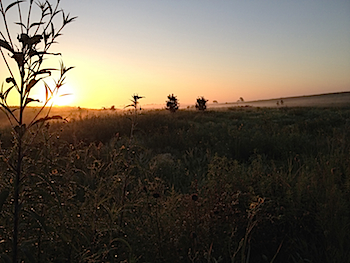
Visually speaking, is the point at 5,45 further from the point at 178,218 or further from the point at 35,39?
the point at 178,218

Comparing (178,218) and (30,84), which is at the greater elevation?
(30,84)

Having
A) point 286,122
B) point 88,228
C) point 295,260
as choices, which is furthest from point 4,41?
point 286,122

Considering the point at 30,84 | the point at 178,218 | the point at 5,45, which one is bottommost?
the point at 178,218

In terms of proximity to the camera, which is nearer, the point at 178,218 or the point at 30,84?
the point at 30,84

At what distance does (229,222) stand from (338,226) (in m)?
0.97

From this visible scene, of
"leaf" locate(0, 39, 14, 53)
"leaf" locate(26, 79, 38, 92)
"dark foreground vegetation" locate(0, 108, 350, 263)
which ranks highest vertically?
"leaf" locate(0, 39, 14, 53)

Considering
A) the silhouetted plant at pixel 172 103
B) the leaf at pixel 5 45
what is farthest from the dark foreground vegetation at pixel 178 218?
the silhouetted plant at pixel 172 103

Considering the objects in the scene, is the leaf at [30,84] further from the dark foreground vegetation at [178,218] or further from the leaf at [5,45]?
the dark foreground vegetation at [178,218]

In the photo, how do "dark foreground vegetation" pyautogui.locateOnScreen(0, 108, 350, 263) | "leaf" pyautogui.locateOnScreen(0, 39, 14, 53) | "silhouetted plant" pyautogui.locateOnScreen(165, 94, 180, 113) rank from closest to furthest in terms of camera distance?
"leaf" pyautogui.locateOnScreen(0, 39, 14, 53), "dark foreground vegetation" pyautogui.locateOnScreen(0, 108, 350, 263), "silhouetted plant" pyautogui.locateOnScreen(165, 94, 180, 113)

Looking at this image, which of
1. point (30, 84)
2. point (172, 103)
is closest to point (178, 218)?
point (30, 84)

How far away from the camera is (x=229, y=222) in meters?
2.83

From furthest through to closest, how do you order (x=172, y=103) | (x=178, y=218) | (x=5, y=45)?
(x=172, y=103) < (x=178, y=218) < (x=5, y=45)

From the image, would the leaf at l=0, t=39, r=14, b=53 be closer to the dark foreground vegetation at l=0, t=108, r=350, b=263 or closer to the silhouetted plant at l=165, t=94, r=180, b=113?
the dark foreground vegetation at l=0, t=108, r=350, b=263

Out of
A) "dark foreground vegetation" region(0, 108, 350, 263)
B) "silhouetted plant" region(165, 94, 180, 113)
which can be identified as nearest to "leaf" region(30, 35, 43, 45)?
"dark foreground vegetation" region(0, 108, 350, 263)
